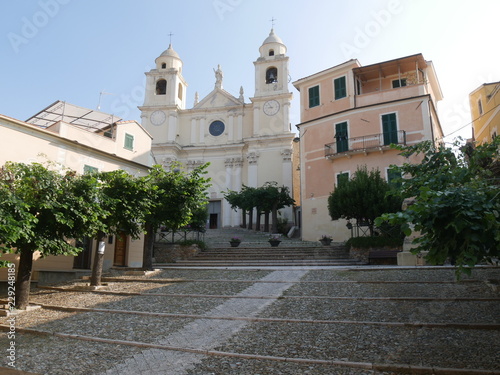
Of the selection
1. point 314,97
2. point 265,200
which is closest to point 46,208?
point 314,97

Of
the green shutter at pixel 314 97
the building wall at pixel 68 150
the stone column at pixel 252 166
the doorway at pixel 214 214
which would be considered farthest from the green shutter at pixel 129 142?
the doorway at pixel 214 214

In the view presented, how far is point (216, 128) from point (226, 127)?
122cm

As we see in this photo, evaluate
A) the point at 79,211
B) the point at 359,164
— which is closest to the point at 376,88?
the point at 359,164

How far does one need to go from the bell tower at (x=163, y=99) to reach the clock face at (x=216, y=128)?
12.3ft

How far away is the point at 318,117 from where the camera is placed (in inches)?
1066

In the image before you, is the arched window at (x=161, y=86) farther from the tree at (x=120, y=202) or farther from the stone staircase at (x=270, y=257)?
the tree at (x=120, y=202)

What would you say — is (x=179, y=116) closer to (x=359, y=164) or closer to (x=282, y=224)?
(x=282, y=224)

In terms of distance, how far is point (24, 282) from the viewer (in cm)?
1046

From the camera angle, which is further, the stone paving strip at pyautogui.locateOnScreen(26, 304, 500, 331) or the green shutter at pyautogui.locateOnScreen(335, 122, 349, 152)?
the green shutter at pyautogui.locateOnScreen(335, 122, 349, 152)

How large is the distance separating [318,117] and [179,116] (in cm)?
2092

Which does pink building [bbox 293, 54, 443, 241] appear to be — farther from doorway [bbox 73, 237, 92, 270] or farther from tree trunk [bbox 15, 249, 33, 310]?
tree trunk [bbox 15, 249, 33, 310]

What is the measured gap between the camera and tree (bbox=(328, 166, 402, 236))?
18.9 meters

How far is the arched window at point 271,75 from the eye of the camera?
42188 millimetres

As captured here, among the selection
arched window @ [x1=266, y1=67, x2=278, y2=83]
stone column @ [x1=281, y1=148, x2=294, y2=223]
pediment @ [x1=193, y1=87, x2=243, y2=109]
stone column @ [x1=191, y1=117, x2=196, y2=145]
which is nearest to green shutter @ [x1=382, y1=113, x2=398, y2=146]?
stone column @ [x1=281, y1=148, x2=294, y2=223]
